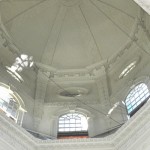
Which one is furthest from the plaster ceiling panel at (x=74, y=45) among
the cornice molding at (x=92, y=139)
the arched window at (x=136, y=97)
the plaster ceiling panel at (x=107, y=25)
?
the cornice molding at (x=92, y=139)

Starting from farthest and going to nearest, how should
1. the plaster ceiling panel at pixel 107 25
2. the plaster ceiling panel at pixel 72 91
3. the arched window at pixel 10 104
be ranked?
the plaster ceiling panel at pixel 107 25 < the plaster ceiling panel at pixel 72 91 < the arched window at pixel 10 104

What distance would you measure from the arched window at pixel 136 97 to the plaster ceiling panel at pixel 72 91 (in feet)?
6.66

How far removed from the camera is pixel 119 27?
20219mm

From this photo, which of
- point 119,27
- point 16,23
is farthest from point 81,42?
point 16,23

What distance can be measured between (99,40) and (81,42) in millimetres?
1208

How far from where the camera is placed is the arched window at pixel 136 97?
1470 centimetres

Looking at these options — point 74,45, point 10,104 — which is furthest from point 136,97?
point 74,45

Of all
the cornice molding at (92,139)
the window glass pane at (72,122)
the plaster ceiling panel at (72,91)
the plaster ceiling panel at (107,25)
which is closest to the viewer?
the cornice molding at (92,139)

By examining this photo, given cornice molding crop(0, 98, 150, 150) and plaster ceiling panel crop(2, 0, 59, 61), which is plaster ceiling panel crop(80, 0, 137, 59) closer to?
plaster ceiling panel crop(2, 0, 59, 61)

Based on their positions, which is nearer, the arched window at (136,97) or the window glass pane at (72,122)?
the arched window at (136,97)

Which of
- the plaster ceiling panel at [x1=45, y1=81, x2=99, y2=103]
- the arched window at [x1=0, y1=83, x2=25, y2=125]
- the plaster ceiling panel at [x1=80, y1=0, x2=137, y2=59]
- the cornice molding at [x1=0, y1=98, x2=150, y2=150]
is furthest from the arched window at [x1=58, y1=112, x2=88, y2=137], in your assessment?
the plaster ceiling panel at [x1=80, y1=0, x2=137, y2=59]

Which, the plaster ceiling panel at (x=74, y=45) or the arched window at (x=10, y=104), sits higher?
the plaster ceiling panel at (x=74, y=45)

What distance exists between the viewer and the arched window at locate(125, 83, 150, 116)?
1470 cm

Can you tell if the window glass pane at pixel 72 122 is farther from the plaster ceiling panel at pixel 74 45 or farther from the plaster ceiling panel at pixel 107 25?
the plaster ceiling panel at pixel 107 25
